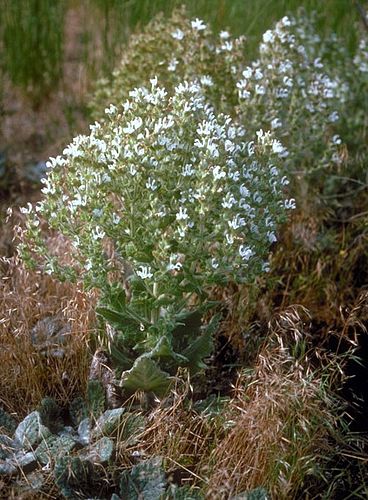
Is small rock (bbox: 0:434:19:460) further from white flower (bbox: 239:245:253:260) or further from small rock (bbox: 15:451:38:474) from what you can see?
white flower (bbox: 239:245:253:260)

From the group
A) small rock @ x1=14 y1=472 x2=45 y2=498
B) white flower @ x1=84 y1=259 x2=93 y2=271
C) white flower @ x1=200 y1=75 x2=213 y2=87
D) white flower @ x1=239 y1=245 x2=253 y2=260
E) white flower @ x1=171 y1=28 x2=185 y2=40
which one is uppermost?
white flower @ x1=171 y1=28 x2=185 y2=40

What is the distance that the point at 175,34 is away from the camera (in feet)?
10.8

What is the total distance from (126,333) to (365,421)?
32.9 inches

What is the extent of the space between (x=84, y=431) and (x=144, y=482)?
0.88 feet

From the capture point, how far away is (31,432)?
2217 mm

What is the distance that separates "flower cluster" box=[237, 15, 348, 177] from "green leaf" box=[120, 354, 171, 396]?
113 cm

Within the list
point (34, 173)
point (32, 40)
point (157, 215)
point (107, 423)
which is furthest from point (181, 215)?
point (32, 40)

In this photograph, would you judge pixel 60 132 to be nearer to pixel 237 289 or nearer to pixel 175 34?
pixel 175 34

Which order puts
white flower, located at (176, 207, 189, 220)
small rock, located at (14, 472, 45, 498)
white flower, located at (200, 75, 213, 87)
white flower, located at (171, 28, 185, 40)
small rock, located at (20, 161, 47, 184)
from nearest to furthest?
1. small rock, located at (14, 472, 45, 498)
2. white flower, located at (176, 207, 189, 220)
3. white flower, located at (200, 75, 213, 87)
4. white flower, located at (171, 28, 185, 40)
5. small rock, located at (20, 161, 47, 184)

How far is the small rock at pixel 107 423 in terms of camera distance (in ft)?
7.38

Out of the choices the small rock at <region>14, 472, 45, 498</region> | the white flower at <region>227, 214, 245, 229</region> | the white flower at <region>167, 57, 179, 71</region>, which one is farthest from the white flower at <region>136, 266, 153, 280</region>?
the white flower at <region>167, 57, 179, 71</region>

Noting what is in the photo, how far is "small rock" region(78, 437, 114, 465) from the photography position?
7.04 ft

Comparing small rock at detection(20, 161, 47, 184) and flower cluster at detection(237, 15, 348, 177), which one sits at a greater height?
flower cluster at detection(237, 15, 348, 177)

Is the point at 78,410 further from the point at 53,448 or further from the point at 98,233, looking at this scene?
the point at 98,233
